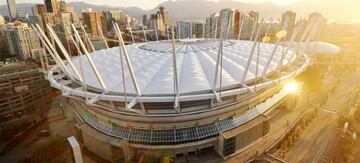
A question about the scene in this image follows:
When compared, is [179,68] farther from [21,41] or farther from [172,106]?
[21,41]

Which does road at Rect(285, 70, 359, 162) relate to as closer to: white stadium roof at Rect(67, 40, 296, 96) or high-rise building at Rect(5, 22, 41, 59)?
white stadium roof at Rect(67, 40, 296, 96)

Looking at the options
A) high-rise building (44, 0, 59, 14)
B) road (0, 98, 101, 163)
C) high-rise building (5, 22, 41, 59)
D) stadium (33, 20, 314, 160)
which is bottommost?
road (0, 98, 101, 163)

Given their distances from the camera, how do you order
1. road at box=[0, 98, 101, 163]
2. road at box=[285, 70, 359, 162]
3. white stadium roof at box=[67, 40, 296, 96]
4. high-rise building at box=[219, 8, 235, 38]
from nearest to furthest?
white stadium roof at box=[67, 40, 296, 96]
road at box=[285, 70, 359, 162]
high-rise building at box=[219, 8, 235, 38]
road at box=[0, 98, 101, 163]

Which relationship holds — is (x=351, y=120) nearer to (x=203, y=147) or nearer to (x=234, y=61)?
(x=234, y=61)

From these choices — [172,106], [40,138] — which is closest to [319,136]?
[172,106]

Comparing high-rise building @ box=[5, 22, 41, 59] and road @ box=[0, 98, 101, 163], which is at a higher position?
high-rise building @ box=[5, 22, 41, 59]

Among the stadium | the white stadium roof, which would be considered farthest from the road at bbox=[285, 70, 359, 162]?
the white stadium roof
